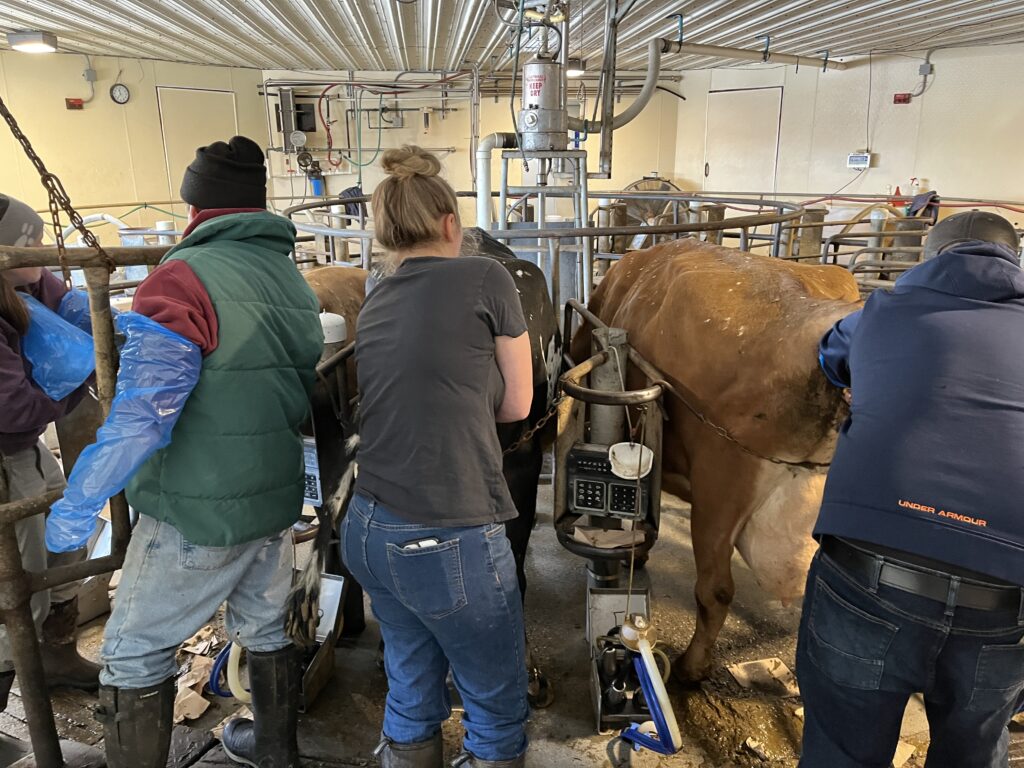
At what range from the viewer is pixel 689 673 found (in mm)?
2742

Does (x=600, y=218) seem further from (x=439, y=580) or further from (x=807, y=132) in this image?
(x=439, y=580)

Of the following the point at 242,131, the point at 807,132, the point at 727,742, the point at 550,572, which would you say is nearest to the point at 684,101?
the point at 807,132

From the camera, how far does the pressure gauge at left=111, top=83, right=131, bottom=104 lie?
1066 cm

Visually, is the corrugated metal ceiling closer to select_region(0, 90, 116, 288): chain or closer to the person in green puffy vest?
the person in green puffy vest

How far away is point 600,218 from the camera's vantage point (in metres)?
10.2

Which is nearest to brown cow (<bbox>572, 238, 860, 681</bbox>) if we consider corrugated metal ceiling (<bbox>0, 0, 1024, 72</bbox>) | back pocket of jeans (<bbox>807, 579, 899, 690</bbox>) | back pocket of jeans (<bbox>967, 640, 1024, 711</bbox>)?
back pocket of jeans (<bbox>807, 579, 899, 690</bbox>)

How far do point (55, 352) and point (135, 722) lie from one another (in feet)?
3.50

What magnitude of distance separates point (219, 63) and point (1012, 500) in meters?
12.9

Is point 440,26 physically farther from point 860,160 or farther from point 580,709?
point 580,709

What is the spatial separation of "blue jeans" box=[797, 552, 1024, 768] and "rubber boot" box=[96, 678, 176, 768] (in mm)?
1642

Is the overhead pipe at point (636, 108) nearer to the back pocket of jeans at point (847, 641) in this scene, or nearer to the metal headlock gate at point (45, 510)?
the metal headlock gate at point (45, 510)

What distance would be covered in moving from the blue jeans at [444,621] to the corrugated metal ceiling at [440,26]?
456cm

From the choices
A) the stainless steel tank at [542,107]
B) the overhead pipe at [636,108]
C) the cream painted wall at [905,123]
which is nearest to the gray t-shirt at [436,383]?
the stainless steel tank at [542,107]

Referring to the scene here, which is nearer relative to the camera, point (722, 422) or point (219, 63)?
point (722, 422)
